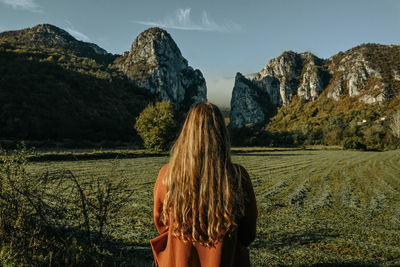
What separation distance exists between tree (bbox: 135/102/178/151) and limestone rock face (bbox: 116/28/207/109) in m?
99.3

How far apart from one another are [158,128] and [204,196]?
34.9m

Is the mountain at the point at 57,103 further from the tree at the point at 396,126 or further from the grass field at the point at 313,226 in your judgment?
the tree at the point at 396,126

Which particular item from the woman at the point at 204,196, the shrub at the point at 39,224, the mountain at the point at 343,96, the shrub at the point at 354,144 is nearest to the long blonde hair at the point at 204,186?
the woman at the point at 204,196

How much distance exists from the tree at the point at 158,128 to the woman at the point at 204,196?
34.5 meters

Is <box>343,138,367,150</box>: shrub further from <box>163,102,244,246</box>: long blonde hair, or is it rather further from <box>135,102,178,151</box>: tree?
<box>163,102,244,246</box>: long blonde hair

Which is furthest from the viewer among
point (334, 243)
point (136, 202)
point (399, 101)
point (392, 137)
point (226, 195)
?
point (399, 101)

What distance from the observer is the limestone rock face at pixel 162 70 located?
5551 inches

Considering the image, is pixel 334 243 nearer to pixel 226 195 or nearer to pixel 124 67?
pixel 226 195

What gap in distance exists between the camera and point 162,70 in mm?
146875

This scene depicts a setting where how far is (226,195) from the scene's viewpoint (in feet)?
6.51

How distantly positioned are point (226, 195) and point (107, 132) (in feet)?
196

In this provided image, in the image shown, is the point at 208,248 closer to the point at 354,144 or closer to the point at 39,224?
the point at 39,224

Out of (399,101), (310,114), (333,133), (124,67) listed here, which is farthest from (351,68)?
(124,67)

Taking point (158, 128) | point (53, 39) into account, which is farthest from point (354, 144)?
point (53, 39)
